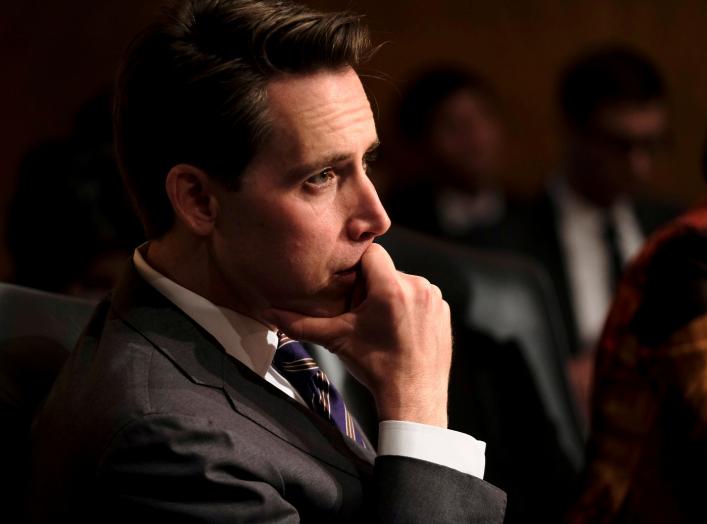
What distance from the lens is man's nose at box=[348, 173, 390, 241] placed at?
1159 millimetres

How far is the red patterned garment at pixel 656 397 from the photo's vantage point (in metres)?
1.51

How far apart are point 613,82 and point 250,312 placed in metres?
2.04

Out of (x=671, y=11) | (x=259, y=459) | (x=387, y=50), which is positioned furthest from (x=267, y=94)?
(x=671, y=11)

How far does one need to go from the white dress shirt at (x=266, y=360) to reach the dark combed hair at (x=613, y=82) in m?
1.98

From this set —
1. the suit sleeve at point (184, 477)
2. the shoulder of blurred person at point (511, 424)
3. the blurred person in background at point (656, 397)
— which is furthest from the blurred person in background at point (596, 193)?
the suit sleeve at point (184, 477)

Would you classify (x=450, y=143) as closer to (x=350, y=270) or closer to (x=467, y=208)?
(x=467, y=208)

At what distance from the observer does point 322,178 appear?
1.15m

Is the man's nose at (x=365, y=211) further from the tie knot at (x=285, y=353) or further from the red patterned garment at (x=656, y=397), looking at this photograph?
the red patterned garment at (x=656, y=397)

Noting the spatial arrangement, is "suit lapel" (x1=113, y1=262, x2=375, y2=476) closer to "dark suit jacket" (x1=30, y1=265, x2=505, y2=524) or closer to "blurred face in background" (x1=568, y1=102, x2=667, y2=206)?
"dark suit jacket" (x1=30, y1=265, x2=505, y2=524)

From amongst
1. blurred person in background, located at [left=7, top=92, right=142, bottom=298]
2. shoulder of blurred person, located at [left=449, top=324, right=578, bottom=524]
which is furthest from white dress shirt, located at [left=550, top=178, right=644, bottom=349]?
blurred person in background, located at [left=7, top=92, right=142, bottom=298]

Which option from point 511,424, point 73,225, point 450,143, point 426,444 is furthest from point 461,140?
point 426,444

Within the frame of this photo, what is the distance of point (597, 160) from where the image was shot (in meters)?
3.09

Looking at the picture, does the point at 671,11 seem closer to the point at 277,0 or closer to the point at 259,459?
the point at 277,0

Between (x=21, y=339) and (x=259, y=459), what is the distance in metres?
0.36
